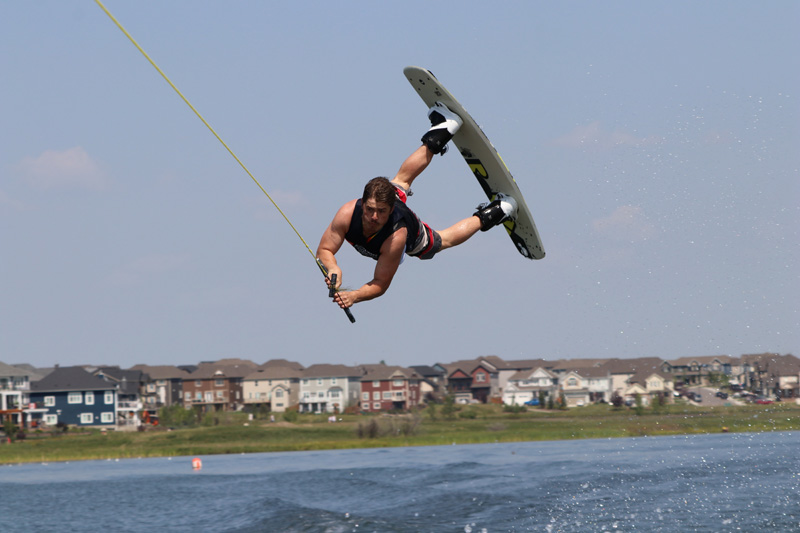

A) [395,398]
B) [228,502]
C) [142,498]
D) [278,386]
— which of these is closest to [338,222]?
[228,502]

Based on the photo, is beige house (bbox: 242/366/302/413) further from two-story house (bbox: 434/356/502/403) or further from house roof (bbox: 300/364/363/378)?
two-story house (bbox: 434/356/502/403)

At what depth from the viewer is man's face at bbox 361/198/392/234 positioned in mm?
8086

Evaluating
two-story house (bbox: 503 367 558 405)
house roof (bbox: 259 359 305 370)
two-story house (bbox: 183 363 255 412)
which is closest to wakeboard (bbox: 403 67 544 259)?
two-story house (bbox: 503 367 558 405)

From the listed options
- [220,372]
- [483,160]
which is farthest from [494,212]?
[220,372]

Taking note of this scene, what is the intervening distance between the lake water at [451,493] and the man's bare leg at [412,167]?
9.63 meters

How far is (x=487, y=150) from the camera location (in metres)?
11.3

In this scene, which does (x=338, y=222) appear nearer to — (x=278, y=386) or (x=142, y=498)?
(x=142, y=498)

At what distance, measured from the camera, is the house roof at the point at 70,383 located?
234 feet

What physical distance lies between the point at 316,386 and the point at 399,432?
103ft

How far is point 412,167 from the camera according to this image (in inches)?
380

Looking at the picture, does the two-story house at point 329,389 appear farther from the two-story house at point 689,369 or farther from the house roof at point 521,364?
the two-story house at point 689,369

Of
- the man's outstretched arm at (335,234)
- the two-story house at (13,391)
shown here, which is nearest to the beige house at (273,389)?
the two-story house at (13,391)

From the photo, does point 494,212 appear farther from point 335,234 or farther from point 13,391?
point 13,391

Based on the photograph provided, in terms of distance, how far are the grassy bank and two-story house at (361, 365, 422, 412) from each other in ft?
59.2
